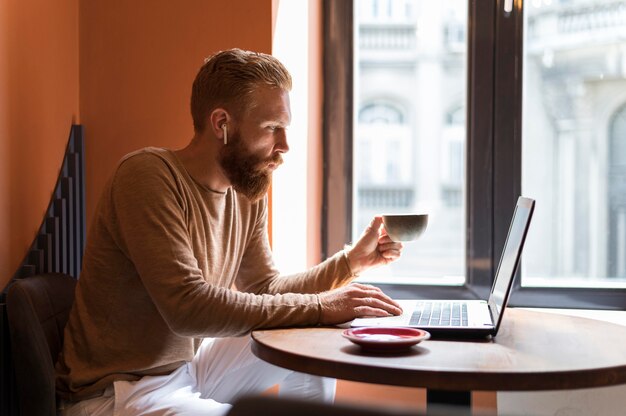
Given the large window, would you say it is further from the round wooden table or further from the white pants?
the round wooden table

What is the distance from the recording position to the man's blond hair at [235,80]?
1816mm

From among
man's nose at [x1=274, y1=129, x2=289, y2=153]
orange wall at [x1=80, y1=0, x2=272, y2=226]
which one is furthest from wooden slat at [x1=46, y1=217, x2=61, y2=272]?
man's nose at [x1=274, y1=129, x2=289, y2=153]

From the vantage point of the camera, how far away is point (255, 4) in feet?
7.51

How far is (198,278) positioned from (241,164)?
1.24ft

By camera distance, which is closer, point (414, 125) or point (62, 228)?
point (62, 228)

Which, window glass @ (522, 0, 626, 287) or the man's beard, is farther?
window glass @ (522, 0, 626, 287)

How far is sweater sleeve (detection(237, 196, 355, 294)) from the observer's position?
1978mm

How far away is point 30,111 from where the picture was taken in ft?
6.77

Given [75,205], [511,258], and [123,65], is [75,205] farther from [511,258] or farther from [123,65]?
[511,258]

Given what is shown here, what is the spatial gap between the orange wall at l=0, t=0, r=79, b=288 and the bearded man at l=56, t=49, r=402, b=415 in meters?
0.34

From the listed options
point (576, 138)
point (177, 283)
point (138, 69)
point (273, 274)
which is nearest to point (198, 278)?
point (177, 283)

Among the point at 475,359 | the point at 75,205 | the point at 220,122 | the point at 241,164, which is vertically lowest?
the point at 475,359

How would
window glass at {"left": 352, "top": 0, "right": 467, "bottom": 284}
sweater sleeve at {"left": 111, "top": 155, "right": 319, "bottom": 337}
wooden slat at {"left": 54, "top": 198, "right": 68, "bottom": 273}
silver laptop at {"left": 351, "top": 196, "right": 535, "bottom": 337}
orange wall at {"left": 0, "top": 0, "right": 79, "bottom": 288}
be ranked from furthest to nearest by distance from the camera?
window glass at {"left": 352, "top": 0, "right": 467, "bottom": 284}, wooden slat at {"left": 54, "top": 198, "right": 68, "bottom": 273}, orange wall at {"left": 0, "top": 0, "right": 79, "bottom": 288}, sweater sleeve at {"left": 111, "top": 155, "right": 319, "bottom": 337}, silver laptop at {"left": 351, "top": 196, "right": 535, "bottom": 337}

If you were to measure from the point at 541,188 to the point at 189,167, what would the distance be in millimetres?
1295
